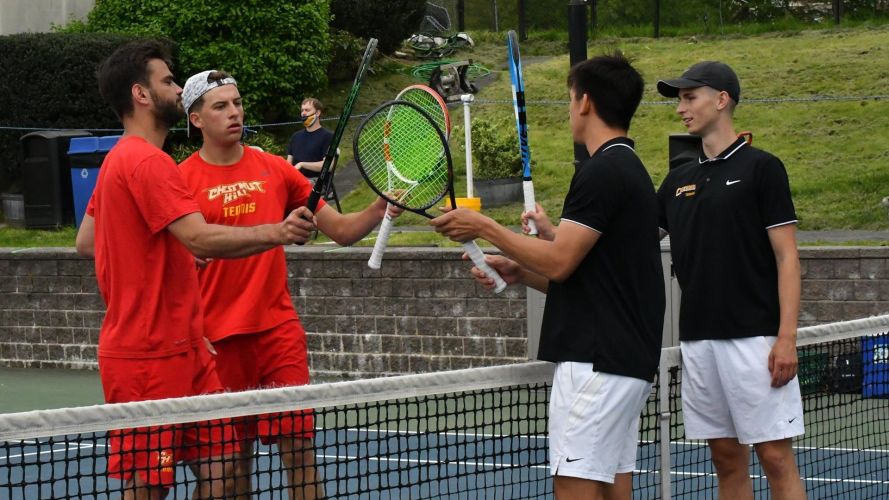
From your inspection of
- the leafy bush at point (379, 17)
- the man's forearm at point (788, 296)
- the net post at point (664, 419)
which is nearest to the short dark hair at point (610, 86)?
the man's forearm at point (788, 296)

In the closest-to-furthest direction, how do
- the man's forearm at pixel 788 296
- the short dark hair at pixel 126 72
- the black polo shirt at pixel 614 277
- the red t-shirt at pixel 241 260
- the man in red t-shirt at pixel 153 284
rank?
1. the black polo shirt at pixel 614 277
2. the man in red t-shirt at pixel 153 284
3. the short dark hair at pixel 126 72
4. the man's forearm at pixel 788 296
5. the red t-shirt at pixel 241 260

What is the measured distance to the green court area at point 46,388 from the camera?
38.4ft

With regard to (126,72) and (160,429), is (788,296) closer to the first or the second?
(160,429)

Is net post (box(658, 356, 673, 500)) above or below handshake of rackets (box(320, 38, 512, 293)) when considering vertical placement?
below

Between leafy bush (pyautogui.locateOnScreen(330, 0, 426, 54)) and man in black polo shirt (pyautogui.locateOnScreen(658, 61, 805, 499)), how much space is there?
653 inches

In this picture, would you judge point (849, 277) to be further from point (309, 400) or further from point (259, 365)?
point (309, 400)

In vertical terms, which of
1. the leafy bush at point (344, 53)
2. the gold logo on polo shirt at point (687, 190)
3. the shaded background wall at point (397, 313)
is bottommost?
the shaded background wall at point (397, 313)

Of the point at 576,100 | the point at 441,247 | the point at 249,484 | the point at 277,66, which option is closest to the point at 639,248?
the point at 576,100

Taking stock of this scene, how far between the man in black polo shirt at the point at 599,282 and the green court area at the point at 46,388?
7.67 meters

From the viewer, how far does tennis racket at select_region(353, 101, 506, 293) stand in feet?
16.1

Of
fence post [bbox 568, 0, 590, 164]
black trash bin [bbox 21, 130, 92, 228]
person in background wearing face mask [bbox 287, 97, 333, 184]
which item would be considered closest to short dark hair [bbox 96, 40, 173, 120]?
fence post [bbox 568, 0, 590, 164]

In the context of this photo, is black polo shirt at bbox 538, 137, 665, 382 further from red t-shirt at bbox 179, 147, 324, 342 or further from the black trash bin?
the black trash bin

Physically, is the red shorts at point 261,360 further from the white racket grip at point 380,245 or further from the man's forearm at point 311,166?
the man's forearm at point 311,166

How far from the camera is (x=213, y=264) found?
539 cm
